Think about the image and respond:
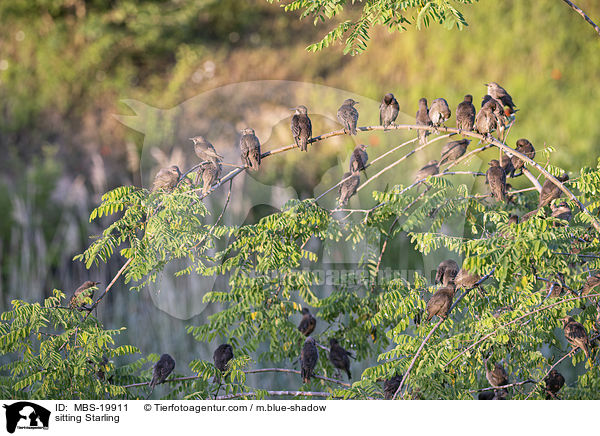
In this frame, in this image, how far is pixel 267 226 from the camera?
96.7 inches

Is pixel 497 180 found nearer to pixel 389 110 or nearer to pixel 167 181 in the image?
pixel 389 110

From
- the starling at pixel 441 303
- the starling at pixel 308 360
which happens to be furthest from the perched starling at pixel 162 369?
the starling at pixel 441 303

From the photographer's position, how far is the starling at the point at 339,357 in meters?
2.79

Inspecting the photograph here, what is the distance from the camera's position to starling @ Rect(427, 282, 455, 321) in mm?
2248

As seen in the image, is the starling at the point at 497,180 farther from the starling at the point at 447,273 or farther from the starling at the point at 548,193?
the starling at the point at 447,273

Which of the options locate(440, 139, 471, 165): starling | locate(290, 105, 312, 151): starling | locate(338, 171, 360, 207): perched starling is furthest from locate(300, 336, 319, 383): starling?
locate(440, 139, 471, 165): starling

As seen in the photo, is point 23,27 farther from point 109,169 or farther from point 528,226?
point 528,226

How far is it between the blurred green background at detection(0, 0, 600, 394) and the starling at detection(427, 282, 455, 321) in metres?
4.23

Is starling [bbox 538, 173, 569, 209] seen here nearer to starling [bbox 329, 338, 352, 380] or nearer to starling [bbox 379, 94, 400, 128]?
starling [bbox 379, 94, 400, 128]

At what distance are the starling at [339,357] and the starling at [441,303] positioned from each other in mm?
639

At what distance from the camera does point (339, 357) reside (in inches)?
111

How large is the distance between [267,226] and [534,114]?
5.19 metres
